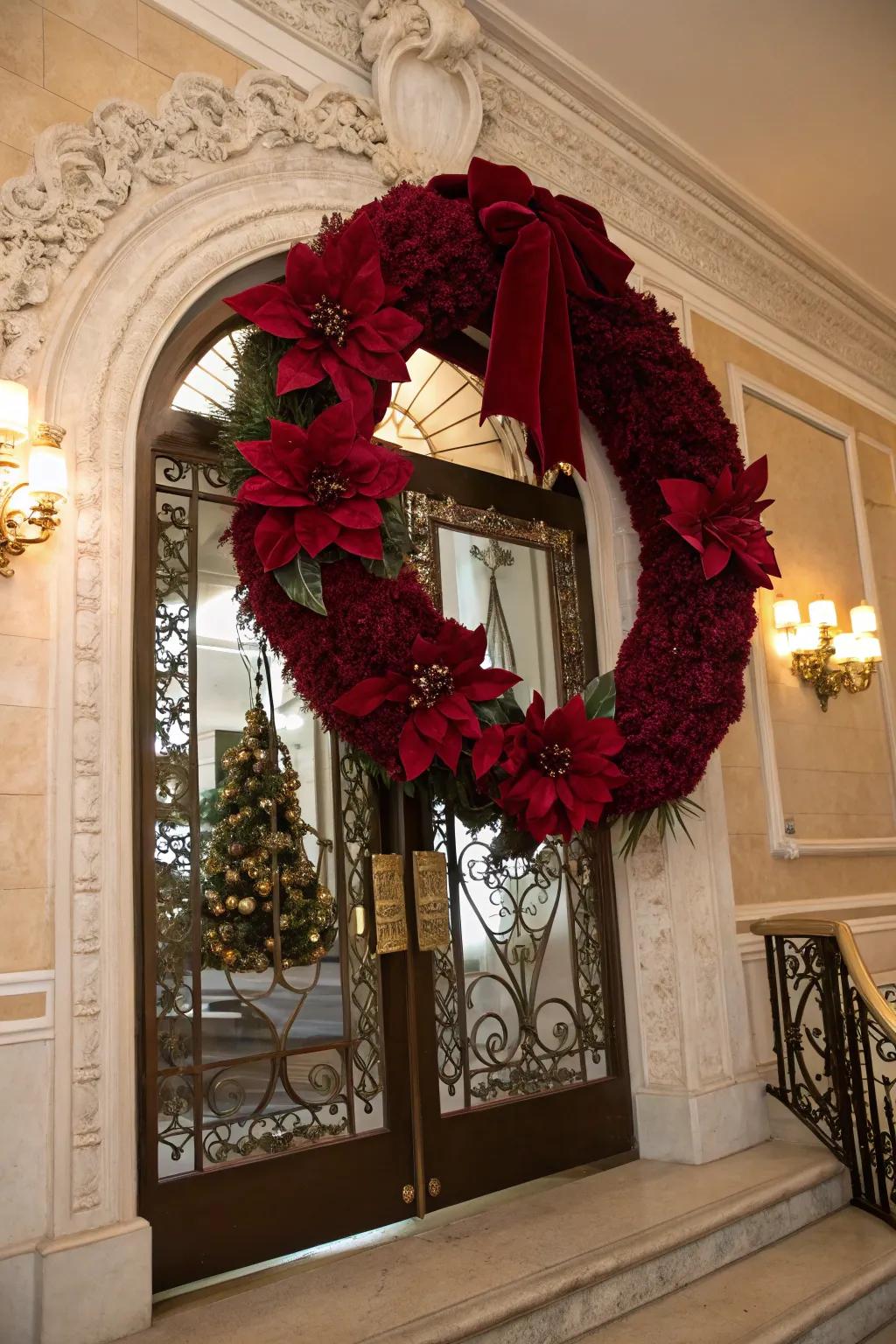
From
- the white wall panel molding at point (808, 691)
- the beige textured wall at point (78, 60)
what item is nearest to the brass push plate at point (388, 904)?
the white wall panel molding at point (808, 691)

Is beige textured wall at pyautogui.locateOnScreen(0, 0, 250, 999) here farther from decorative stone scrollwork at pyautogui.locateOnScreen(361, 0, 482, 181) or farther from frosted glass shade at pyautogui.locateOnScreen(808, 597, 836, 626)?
frosted glass shade at pyautogui.locateOnScreen(808, 597, 836, 626)

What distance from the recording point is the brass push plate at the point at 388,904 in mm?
3201

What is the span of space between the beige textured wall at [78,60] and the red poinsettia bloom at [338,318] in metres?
0.69

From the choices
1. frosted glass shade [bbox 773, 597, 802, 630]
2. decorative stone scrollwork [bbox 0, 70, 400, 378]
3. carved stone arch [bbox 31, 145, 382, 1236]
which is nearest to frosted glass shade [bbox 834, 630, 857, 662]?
frosted glass shade [bbox 773, 597, 802, 630]

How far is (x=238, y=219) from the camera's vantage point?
3248mm

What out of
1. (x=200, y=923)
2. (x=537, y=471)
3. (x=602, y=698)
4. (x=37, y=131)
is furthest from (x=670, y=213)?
(x=200, y=923)

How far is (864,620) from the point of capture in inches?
200

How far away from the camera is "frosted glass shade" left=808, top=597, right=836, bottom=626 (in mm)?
4863

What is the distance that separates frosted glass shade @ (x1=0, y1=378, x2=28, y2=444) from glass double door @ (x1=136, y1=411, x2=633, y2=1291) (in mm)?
454

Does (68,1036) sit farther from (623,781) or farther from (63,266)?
(63,266)

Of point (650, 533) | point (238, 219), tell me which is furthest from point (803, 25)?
point (238, 219)

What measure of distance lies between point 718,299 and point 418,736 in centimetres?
311

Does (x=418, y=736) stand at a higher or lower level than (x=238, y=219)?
lower

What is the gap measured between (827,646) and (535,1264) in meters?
3.09
